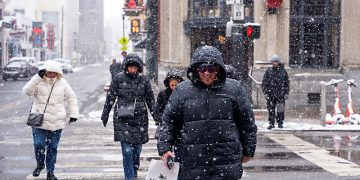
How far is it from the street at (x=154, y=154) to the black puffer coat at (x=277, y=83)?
3.07 feet

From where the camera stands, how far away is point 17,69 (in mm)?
47688

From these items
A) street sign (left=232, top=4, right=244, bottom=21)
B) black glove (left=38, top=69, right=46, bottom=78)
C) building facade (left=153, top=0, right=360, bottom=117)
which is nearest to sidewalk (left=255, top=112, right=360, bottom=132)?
street sign (left=232, top=4, right=244, bottom=21)

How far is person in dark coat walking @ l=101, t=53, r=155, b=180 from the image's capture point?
A: 27.4 feet

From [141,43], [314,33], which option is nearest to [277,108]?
[314,33]

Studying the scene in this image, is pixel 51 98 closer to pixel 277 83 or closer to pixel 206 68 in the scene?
pixel 206 68

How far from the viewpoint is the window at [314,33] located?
23.5 metres

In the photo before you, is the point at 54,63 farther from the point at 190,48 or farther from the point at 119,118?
the point at 190,48

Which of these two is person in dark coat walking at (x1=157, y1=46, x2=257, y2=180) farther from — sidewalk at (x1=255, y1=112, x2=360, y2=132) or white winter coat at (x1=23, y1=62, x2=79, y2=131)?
sidewalk at (x1=255, y1=112, x2=360, y2=132)

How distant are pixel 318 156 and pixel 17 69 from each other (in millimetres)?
39230

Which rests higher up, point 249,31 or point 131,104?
point 249,31

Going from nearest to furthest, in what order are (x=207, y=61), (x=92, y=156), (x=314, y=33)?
(x=207, y=61) < (x=92, y=156) < (x=314, y=33)

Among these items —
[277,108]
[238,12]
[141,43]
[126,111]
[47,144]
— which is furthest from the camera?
[141,43]

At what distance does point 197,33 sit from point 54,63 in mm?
17914

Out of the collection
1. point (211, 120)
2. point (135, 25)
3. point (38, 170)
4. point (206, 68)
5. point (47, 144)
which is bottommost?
point (38, 170)
